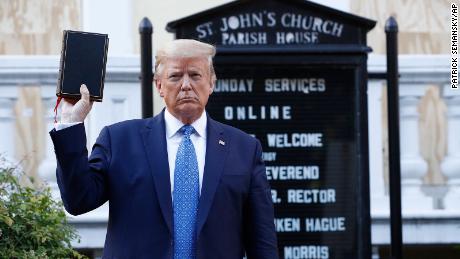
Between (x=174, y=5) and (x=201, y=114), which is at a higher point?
(x=174, y=5)

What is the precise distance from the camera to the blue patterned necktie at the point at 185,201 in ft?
13.1

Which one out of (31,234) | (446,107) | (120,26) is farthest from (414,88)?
(31,234)

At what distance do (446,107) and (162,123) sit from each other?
3.74 meters

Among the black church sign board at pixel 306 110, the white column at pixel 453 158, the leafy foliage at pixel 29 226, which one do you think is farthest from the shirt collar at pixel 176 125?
the white column at pixel 453 158

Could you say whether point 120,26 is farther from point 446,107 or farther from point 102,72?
point 102,72

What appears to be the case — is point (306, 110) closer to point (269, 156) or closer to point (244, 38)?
point (269, 156)

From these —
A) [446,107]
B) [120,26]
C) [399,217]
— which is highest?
[120,26]

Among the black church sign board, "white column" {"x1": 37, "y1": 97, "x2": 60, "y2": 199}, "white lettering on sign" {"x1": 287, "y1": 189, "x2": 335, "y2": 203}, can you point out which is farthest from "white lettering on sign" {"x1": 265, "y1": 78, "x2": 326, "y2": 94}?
"white column" {"x1": 37, "y1": 97, "x2": 60, "y2": 199}

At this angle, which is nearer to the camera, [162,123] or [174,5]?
[162,123]

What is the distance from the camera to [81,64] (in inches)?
158

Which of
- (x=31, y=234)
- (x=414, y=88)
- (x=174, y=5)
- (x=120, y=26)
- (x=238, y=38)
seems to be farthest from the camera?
(x=174, y=5)

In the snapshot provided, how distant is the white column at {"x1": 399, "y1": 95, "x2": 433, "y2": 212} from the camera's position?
7484 mm

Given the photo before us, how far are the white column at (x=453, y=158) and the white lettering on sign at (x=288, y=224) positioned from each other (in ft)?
4.27

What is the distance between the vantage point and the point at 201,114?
4156 mm
